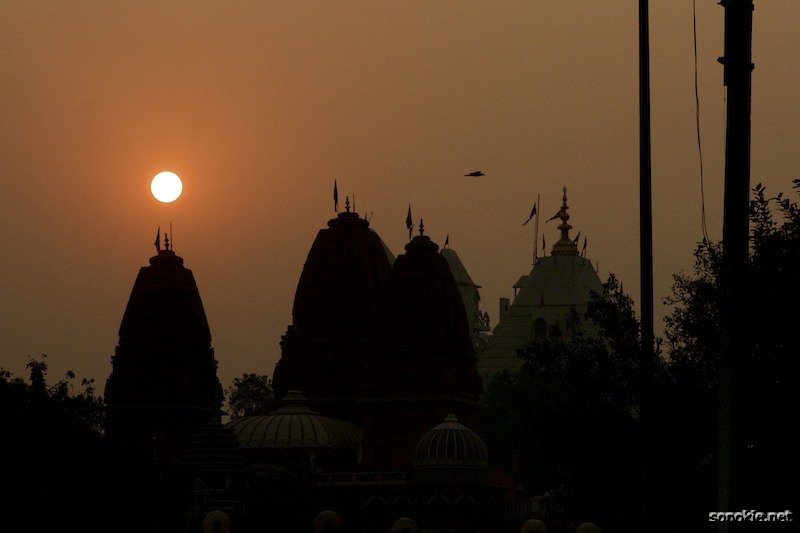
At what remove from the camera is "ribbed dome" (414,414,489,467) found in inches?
3073

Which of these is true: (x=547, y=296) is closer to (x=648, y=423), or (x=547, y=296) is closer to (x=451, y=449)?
(x=451, y=449)

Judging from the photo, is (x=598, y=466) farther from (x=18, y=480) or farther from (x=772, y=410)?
(x=18, y=480)

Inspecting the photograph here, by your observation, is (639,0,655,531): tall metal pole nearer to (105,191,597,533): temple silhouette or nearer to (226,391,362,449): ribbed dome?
(105,191,597,533): temple silhouette

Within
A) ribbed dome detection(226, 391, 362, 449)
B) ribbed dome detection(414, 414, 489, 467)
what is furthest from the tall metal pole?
ribbed dome detection(226, 391, 362, 449)

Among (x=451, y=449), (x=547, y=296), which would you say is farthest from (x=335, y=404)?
(x=547, y=296)

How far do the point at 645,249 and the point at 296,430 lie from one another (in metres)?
65.1

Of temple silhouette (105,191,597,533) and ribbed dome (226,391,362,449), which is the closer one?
temple silhouette (105,191,597,533)

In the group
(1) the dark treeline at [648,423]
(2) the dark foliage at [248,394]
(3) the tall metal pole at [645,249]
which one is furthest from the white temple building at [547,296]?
(3) the tall metal pole at [645,249]

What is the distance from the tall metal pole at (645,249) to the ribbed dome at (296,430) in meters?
63.3

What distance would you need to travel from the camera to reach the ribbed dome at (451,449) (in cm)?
7806

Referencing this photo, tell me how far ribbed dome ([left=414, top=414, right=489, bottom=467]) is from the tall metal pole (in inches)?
2378

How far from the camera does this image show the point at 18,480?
39.3m

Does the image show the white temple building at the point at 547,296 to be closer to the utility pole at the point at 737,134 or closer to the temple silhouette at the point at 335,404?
the temple silhouette at the point at 335,404

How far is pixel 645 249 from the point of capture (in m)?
17.5
